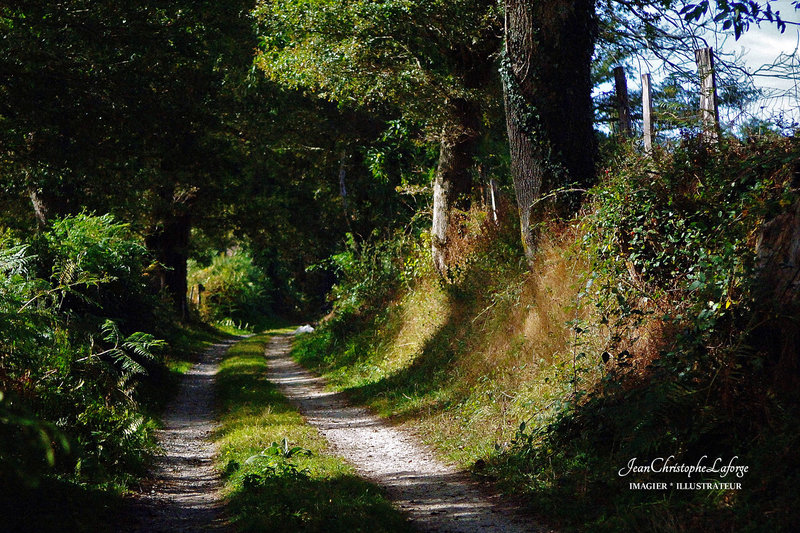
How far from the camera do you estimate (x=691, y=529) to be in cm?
458

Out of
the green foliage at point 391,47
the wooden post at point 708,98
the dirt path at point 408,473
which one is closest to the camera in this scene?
the dirt path at point 408,473

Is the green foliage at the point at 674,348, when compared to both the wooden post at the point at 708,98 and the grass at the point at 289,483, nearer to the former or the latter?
the wooden post at the point at 708,98

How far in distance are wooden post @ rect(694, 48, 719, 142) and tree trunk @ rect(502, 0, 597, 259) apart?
2.13 metres

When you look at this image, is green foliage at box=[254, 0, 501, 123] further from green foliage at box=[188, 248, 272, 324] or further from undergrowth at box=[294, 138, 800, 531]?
green foliage at box=[188, 248, 272, 324]

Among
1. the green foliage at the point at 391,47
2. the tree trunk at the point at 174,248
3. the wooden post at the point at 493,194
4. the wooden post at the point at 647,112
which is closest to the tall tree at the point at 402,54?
the green foliage at the point at 391,47

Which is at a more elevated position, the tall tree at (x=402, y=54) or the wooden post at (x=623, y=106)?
the tall tree at (x=402, y=54)

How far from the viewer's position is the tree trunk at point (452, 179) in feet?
48.6

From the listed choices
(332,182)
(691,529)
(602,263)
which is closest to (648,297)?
(602,263)

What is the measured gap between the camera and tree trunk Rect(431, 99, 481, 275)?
583 inches

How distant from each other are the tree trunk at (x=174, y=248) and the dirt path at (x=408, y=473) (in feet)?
41.2

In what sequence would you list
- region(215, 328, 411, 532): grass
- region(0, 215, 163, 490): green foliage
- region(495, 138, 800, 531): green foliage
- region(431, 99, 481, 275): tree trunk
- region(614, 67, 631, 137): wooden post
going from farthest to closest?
region(431, 99, 481, 275): tree trunk
region(614, 67, 631, 137): wooden post
region(0, 215, 163, 490): green foliage
region(215, 328, 411, 532): grass
region(495, 138, 800, 531): green foliage

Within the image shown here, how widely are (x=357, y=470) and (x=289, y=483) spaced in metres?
1.46

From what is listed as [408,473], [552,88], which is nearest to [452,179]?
[552,88]
